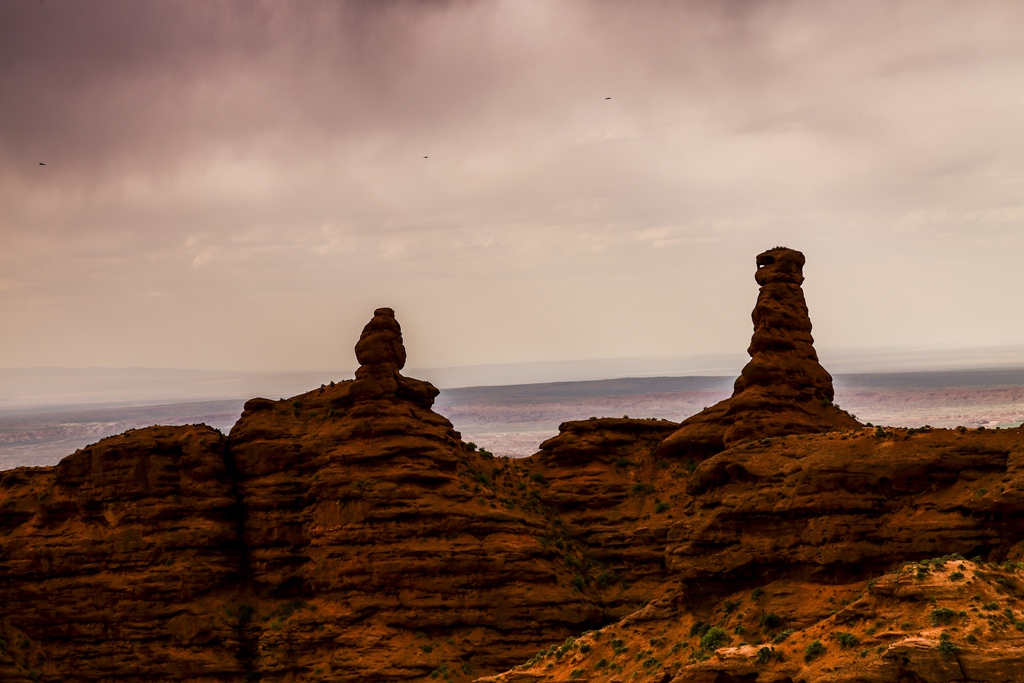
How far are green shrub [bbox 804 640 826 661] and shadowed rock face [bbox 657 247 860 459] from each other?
3429 centimetres

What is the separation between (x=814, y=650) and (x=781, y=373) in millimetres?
38978

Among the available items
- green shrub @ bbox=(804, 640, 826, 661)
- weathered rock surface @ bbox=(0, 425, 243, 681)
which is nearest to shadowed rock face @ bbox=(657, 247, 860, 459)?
weathered rock surface @ bbox=(0, 425, 243, 681)

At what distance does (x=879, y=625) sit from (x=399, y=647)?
40616 mm

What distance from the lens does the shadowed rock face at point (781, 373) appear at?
326 ft

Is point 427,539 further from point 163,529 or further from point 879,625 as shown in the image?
point 879,625

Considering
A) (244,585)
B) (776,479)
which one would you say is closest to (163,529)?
(244,585)

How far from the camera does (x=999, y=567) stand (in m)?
65.6

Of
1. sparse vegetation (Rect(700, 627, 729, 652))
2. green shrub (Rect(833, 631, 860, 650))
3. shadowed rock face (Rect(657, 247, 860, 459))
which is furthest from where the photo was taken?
shadowed rock face (Rect(657, 247, 860, 459))

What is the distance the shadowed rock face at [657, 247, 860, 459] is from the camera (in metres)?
99.5

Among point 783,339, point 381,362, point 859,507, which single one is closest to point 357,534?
point 381,362

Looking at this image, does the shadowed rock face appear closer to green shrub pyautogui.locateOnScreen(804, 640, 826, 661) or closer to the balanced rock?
the balanced rock

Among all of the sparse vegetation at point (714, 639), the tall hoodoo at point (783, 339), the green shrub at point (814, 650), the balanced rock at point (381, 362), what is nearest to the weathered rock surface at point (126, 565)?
the balanced rock at point (381, 362)

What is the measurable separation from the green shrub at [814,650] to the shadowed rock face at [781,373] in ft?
113

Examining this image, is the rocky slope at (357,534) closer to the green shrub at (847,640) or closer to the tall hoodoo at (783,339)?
the tall hoodoo at (783,339)
